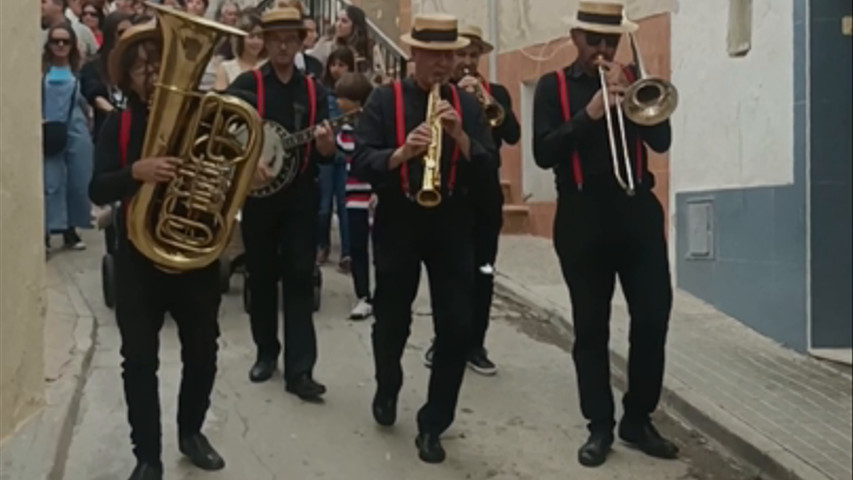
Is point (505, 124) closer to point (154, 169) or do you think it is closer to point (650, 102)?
point (650, 102)

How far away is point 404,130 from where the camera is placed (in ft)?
17.9

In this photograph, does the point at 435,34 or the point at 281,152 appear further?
the point at 281,152

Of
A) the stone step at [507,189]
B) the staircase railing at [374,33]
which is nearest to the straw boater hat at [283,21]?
the staircase railing at [374,33]

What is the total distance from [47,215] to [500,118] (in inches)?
174

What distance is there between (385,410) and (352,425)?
0.20m

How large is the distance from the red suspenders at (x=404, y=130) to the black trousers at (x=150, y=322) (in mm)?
901

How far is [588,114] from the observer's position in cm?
520

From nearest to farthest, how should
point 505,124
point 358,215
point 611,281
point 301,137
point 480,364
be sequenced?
point 611,281 → point 301,137 → point 505,124 → point 480,364 → point 358,215

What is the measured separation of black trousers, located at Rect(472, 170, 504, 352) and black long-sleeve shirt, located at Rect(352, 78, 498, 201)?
986 millimetres

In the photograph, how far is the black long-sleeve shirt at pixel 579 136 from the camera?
528 centimetres

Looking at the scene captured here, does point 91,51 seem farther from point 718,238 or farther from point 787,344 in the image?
point 787,344

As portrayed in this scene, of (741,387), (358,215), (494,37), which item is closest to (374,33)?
(494,37)

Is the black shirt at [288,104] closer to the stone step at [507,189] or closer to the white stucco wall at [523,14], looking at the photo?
the white stucco wall at [523,14]

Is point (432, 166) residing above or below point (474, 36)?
below
